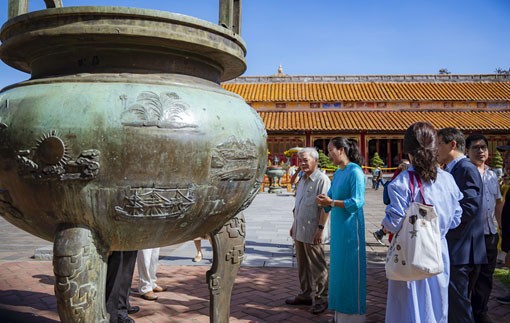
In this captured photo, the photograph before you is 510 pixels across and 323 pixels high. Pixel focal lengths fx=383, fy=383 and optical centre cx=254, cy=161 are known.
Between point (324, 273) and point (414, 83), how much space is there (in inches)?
969

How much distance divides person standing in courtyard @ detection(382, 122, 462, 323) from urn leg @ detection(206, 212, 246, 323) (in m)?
0.89

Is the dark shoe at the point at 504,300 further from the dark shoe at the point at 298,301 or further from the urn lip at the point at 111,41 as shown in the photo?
the urn lip at the point at 111,41

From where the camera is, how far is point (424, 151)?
224 cm

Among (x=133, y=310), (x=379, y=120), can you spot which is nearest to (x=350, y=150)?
(x=133, y=310)

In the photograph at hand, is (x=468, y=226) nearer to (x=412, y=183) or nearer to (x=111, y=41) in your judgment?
(x=412, y=183)

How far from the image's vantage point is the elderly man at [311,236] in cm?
338

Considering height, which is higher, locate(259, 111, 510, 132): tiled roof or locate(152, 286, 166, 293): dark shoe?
locate(259, 111, 510, 132): tiled roof

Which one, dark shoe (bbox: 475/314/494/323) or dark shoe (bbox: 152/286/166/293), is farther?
dark shoe (bbox: 152/286/166/293)

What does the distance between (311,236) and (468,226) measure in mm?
1240

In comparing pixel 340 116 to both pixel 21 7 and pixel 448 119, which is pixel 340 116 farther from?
pixel 21 7

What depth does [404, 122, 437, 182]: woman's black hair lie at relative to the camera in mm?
2236

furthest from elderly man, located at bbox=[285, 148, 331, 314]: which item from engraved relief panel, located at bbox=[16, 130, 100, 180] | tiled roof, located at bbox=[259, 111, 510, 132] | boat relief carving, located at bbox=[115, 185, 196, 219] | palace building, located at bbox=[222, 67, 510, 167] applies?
tiled roof, located at bbox=[259, 111, 510, 132]

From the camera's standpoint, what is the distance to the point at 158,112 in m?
1.67

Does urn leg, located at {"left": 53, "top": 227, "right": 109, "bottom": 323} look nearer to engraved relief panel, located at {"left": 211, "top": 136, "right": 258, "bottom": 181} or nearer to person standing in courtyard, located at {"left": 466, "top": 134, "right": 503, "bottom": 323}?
engraved relief panel, located at {"left": 211, "top": 136, "right": 258, "bottom": 181}
